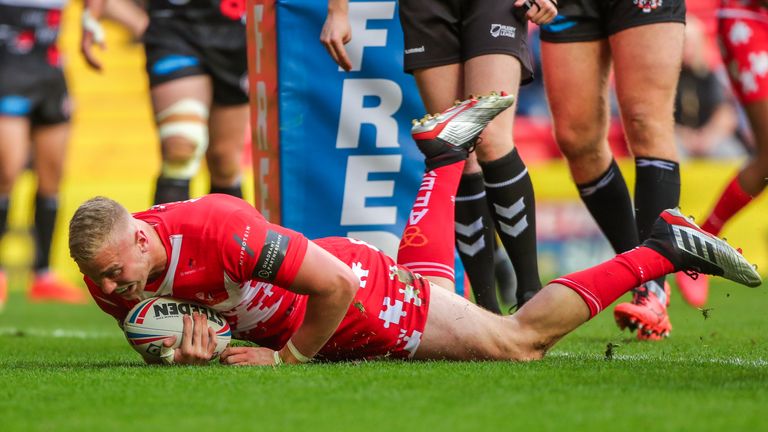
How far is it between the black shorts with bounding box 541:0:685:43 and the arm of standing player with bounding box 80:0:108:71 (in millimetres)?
2563

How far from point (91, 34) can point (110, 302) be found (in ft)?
10.0

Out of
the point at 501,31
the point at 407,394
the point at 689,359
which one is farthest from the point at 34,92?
the point at 407,394

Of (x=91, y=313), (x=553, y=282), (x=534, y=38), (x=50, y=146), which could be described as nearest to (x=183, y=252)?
(x=553, y=282)

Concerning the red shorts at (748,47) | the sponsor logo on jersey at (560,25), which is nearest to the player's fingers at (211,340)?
the sponsor logo on jersey at (560,25)

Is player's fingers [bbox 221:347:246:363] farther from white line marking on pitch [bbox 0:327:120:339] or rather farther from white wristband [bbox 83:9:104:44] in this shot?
white wristband [bbox 83:9:104:44]

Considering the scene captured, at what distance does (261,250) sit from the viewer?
332 centimetres

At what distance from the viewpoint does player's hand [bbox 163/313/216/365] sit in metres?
3.54

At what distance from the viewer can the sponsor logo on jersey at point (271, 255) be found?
331 centimetres

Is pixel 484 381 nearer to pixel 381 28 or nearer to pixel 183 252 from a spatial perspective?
pixel 183 252

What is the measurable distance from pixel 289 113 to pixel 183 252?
5.66 ft

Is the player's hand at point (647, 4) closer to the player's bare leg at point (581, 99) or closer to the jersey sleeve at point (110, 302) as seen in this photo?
the player's bare leg at point (581, 99)

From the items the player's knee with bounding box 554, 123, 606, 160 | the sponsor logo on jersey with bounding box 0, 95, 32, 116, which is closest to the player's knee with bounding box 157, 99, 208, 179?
the player's knee with bounding box 554, 123, 606, 160

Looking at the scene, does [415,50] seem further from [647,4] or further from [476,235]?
[647,4]

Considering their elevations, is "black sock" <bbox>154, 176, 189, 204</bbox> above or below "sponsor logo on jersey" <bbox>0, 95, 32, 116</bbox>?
below
